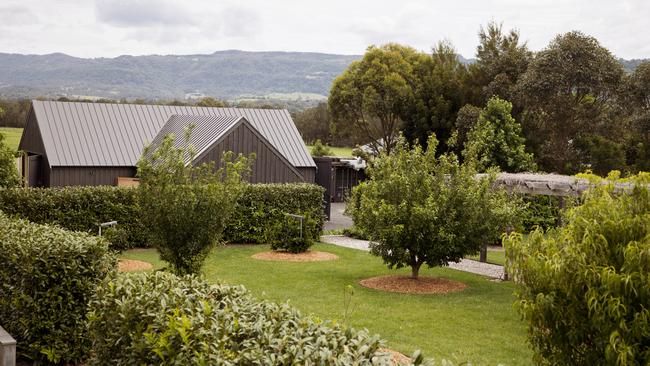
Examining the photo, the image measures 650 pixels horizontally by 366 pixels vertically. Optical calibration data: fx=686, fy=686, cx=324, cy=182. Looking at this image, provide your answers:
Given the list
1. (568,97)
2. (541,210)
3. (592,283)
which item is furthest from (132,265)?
(568,97)

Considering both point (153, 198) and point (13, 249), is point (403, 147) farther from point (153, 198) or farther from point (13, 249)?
point (13, 249)

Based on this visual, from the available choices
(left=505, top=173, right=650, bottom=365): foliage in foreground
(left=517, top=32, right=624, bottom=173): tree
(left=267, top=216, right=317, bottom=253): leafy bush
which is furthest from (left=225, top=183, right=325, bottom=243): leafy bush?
(left=517, top=32, right=624, bottom=173): tree

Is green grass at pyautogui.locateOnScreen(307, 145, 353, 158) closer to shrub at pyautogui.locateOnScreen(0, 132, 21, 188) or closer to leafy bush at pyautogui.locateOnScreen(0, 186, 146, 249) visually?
leafy bush at pyautogui.locateOnScreen(0, 186, 146, 249)

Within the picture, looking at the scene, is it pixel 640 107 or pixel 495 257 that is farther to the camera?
pixel 640 107

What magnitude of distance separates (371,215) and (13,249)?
8336 mm

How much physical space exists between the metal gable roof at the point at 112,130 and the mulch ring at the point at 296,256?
764 centimetres

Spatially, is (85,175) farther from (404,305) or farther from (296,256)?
(404,305)

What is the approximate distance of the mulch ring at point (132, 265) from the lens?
1670cm

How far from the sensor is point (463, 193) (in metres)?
14.8

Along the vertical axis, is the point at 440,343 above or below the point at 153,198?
below

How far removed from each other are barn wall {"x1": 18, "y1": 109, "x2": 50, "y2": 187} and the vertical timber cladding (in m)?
6.21

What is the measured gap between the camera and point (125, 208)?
2059 cm

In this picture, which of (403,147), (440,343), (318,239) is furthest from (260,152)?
(440,343)

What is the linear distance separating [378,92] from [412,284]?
3619cm
